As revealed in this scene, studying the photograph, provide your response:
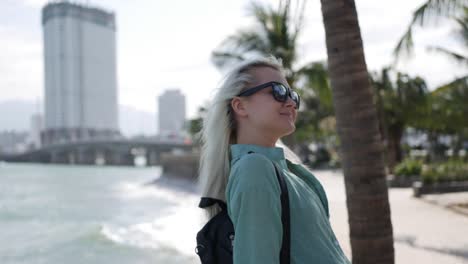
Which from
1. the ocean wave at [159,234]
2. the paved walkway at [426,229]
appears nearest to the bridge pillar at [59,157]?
the ocean wave at [159,234]

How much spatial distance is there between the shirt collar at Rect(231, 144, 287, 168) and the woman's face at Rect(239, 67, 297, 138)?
0.07 m

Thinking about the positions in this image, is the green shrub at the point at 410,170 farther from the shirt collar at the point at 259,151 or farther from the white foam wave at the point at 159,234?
the shirt collar at the point at 259,151

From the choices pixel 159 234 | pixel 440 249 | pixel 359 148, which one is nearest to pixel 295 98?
pixel 359 148

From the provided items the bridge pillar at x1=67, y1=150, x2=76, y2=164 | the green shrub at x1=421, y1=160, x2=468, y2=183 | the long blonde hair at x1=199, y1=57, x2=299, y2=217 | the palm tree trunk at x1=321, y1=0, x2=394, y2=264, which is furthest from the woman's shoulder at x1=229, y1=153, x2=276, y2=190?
the bridge pillar at x1=67, y1=150, x2=76, y2=164

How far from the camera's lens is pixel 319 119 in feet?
142

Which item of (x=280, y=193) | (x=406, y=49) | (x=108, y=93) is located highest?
(x=108, y=93)

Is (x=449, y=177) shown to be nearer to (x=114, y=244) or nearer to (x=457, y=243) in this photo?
(x=457, y=243)

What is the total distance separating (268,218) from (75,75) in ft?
542

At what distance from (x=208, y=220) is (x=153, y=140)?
291 ft

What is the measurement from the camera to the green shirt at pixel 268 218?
55.2 inches

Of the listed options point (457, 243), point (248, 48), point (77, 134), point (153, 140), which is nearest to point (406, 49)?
point (457, 243)

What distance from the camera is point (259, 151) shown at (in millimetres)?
1632

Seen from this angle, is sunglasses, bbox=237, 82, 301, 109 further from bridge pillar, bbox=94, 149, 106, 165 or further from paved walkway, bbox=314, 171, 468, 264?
bridge pillar, bbox=94, 149, 106, 165

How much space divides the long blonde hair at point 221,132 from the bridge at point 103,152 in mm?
80666
